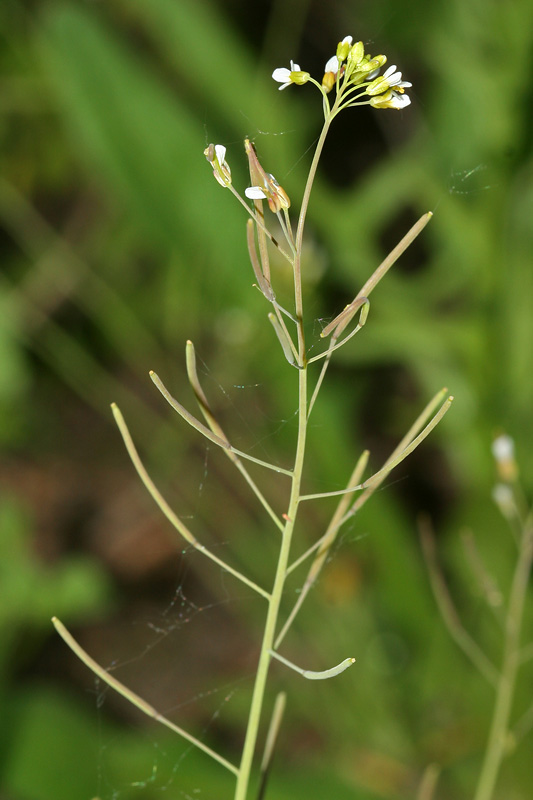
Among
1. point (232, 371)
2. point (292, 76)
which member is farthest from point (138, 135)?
point (292, 76)

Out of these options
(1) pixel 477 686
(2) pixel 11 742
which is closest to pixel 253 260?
(2) pixel 11 742

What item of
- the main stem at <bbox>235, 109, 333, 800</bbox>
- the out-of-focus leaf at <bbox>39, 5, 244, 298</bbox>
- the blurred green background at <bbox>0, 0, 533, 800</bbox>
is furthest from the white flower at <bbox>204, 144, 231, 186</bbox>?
the out-of-focus leaf at <bbox>39, 5, 244, 298</bbox>

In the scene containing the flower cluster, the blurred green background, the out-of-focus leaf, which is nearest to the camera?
the flower cluster

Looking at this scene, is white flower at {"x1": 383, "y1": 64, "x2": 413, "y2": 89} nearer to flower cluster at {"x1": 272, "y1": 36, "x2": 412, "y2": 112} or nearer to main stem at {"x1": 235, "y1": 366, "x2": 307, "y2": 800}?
flower cluster at {"x1": 272, "y1": 36, "x2": 412, "y2": 112}

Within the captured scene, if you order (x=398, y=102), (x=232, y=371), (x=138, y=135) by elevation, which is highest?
(x=138, y=135)

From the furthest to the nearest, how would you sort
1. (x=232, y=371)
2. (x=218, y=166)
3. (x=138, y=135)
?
1. (x=232, y=371)
2. (x=138, y=135)
3. (x=218, y=166)

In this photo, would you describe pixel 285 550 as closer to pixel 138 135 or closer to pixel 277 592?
pixel 277 592

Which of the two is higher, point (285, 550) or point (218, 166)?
point (218, 166)

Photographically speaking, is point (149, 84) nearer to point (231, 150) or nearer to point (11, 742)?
point (231, 150)

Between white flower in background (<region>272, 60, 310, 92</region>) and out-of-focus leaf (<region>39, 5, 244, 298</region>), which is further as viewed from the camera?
out-of-focus leaf (<region>39, 5, 244, 298</region>)

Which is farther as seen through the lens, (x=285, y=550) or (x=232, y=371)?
(x=232, y=371)
